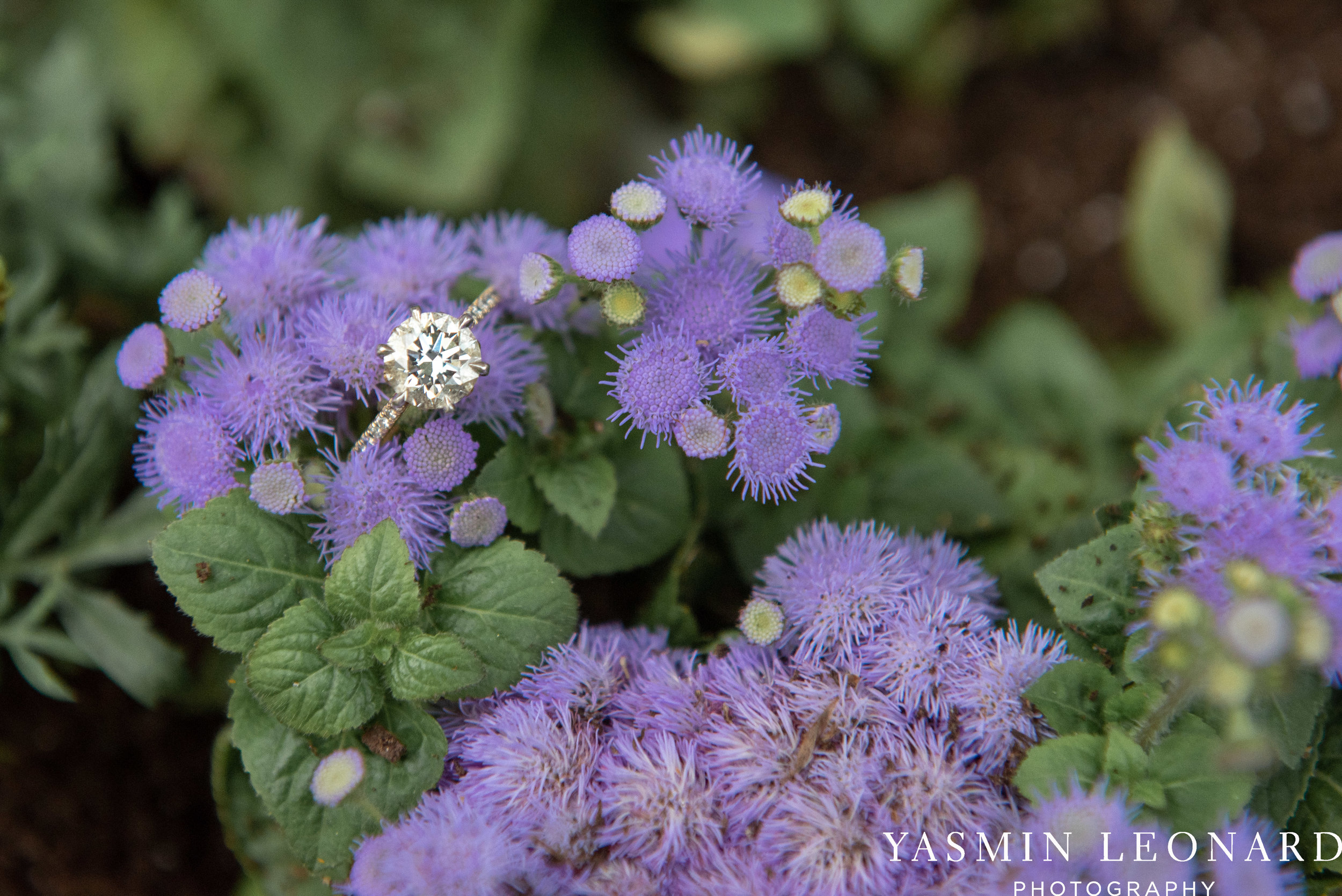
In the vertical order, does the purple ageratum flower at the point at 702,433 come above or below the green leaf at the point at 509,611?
above

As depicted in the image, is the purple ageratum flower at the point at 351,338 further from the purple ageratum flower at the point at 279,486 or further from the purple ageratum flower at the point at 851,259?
the purple ageratum flower at the point at 851,259

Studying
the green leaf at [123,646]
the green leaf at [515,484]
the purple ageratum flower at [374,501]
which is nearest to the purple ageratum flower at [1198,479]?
the green leaf at [515,484]

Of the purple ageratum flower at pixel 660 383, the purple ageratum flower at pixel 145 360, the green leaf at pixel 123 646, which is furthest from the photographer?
the green leaf at pixel 123 646

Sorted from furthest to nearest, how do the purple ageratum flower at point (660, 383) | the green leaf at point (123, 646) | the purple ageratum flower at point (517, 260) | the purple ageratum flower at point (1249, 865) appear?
the green leaf at point (123, 646)
the purple ageratum flower at point (517, 260)
the purple ageratum flower at point (660, 383)
the purple ageratum flower at point (1249, 865)

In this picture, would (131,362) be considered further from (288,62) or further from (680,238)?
(288,62)

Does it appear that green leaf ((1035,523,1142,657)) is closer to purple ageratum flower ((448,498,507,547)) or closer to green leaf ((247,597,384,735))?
purple ageratum flower ((448,498,507,547))

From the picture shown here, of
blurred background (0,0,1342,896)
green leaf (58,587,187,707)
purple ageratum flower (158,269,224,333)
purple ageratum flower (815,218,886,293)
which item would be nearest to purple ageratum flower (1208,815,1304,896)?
blurred background (0,0,1342,896)

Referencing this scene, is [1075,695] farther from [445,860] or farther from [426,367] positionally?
[426,367]

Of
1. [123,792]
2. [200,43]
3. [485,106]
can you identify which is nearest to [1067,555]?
[123,792]
